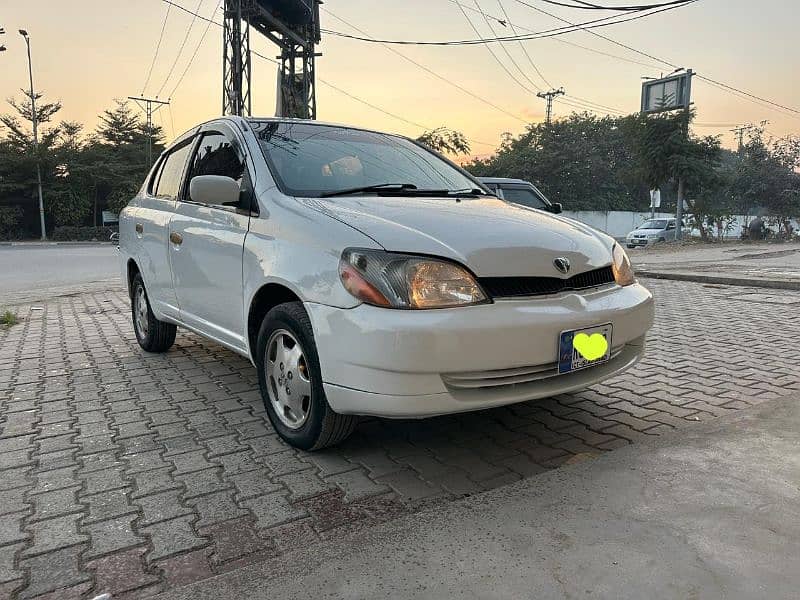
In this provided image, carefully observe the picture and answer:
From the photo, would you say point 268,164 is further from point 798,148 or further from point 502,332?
point 798,148

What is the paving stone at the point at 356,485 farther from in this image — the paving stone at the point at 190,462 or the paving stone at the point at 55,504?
the paving stone at the point at 55,504

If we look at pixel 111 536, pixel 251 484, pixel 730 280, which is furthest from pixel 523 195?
pixel 111 536

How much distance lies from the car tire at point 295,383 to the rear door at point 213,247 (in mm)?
329

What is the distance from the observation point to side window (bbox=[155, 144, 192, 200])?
14.8 feet

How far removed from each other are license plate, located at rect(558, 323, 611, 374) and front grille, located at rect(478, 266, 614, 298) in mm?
215

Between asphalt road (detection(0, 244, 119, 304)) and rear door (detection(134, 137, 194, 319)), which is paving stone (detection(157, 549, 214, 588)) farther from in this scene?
asphalt road (detection(0, 244, 119, 304))

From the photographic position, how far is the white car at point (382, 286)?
250 cm

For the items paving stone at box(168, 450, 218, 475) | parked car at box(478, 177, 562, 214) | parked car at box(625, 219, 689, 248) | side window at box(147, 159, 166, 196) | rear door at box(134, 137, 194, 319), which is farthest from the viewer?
parked car at box(625, 219, 689, 248)

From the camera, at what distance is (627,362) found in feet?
10.3

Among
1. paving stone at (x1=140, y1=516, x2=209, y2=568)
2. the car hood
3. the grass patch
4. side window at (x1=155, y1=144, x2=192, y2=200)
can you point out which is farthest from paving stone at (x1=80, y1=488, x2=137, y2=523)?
the grass patch

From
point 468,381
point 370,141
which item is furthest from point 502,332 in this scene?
point 370,141

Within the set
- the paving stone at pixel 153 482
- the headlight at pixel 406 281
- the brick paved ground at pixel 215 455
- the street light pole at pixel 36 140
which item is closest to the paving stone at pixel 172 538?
the brick paved ground at pixel 215 455

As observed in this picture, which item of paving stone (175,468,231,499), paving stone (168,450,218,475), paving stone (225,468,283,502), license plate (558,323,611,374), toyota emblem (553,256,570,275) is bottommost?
paving stone (175,468,231,499)

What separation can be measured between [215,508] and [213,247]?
1641 mm
